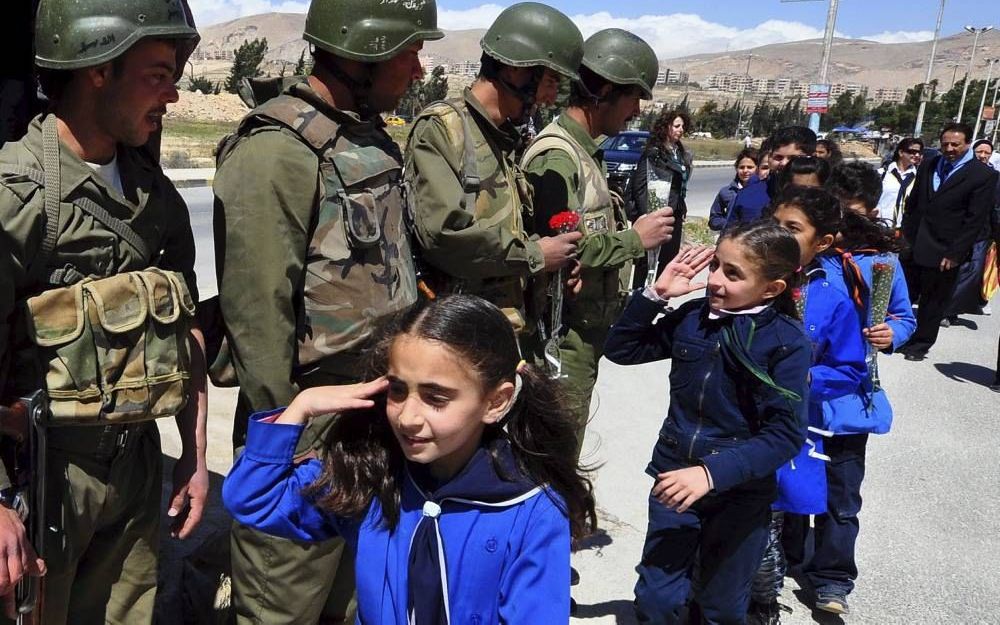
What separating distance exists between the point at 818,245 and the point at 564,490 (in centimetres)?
174

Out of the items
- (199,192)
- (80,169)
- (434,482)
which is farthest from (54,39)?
(199,192)

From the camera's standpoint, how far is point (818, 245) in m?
2.95

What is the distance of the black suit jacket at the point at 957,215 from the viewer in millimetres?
7172

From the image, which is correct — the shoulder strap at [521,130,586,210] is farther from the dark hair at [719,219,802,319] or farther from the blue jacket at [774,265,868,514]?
the blue jacket at [774,265,868,514]

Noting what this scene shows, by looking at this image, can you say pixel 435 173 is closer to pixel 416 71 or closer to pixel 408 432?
pixel 416 71

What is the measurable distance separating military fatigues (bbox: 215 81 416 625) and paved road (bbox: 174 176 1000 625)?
1284 millimetres

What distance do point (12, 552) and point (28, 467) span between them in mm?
168

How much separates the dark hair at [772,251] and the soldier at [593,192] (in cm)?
60

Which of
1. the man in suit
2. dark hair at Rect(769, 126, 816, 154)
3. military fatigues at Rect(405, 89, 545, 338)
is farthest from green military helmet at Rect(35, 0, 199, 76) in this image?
the man in suit

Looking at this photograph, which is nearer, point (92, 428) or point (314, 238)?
point (92, 428)

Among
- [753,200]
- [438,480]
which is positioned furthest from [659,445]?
[753,200]

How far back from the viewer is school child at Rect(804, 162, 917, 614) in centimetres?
311

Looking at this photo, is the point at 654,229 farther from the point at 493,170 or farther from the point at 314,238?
the point at 314,238

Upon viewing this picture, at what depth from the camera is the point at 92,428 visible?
1.77 meters
